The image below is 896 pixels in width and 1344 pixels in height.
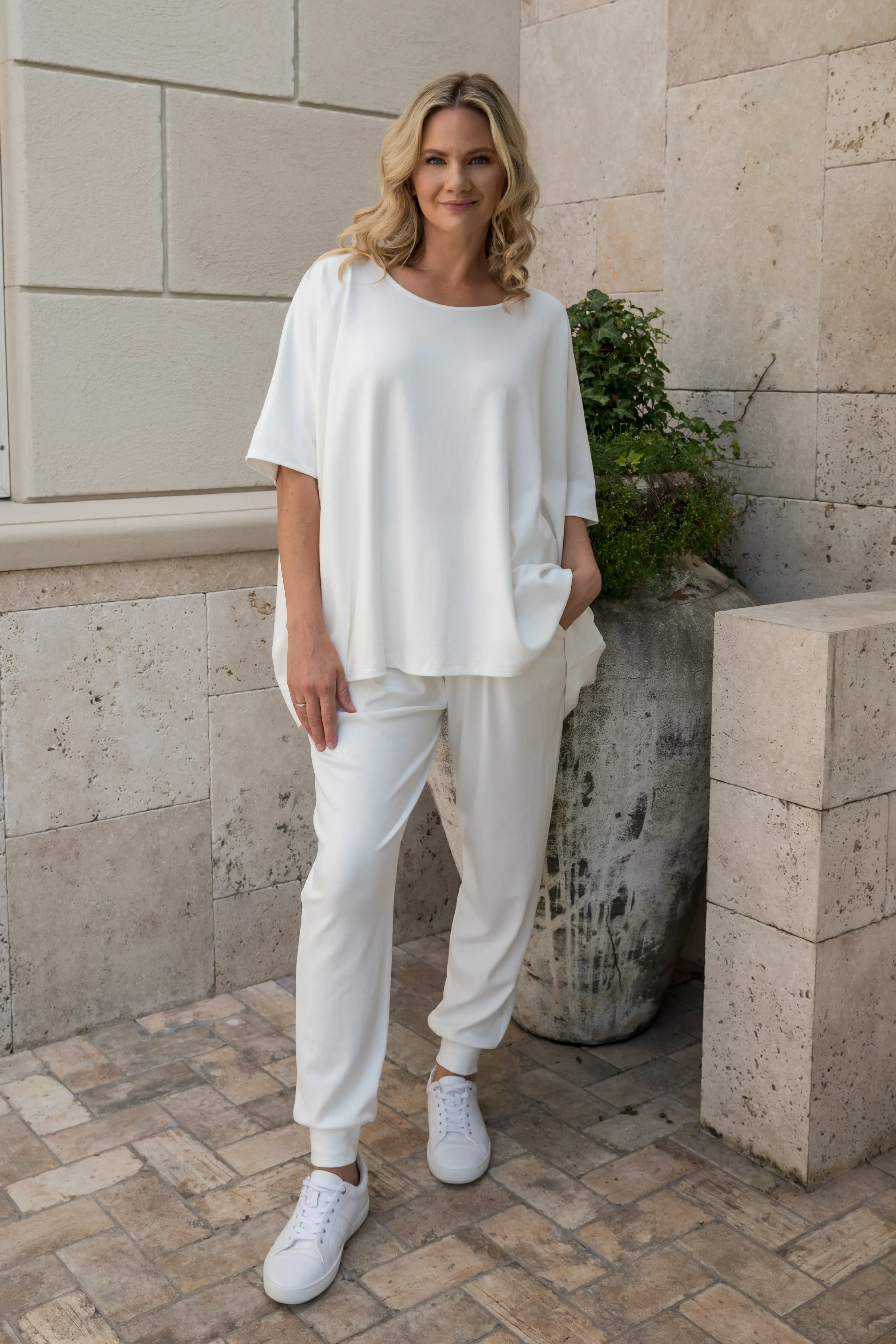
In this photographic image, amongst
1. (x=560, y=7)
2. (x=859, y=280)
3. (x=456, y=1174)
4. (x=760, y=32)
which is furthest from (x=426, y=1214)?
(x=560, y=7)

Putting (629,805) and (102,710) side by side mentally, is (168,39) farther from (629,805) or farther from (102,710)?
(629,805)

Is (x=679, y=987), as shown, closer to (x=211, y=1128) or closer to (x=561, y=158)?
(x=211, y=1128)

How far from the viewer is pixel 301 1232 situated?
2539 mm

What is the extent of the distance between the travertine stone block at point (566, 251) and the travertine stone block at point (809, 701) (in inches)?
63.8

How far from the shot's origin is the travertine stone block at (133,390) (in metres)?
3.31

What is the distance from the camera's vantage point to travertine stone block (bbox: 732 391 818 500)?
351 centimetres

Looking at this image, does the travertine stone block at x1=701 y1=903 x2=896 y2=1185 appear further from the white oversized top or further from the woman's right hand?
the woman's right hand

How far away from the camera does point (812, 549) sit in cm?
354

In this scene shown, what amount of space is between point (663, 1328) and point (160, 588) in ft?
6.95

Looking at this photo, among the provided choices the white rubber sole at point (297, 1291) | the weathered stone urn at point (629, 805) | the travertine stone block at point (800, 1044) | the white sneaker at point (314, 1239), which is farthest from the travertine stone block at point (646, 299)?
the white rubber sole at point (297, 1291)

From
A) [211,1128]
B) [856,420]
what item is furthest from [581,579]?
[211,1128]

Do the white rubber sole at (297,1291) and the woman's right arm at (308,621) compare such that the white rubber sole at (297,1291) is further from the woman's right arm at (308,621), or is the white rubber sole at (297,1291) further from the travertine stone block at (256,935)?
the travertine stone block at (256,935)

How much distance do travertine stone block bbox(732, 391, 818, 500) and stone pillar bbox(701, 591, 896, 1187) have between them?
638 mm

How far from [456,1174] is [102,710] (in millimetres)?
1466
